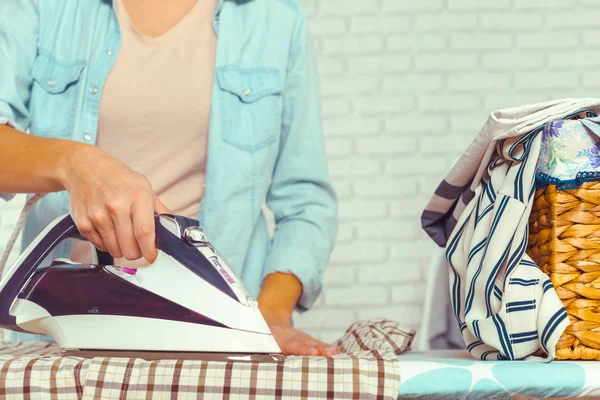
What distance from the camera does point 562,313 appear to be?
2.37 feet

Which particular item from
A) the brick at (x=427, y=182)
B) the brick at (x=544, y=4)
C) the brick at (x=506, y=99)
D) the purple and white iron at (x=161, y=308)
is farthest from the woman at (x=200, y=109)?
the brick at (x=544, y=4)

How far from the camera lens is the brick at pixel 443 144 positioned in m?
2.82

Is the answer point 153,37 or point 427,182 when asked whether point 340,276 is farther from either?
point 153,37

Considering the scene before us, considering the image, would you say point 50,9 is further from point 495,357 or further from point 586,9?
point 586,9

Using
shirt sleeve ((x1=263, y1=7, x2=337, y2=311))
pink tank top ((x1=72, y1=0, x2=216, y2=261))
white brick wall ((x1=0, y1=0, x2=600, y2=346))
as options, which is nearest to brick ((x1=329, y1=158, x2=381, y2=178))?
white brick wall ((x1=0, y1=0, x2=600, y2=346))

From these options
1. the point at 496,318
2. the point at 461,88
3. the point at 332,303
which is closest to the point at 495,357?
A: the point at 496,318

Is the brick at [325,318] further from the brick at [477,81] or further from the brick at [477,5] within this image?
the brick at [477,5]

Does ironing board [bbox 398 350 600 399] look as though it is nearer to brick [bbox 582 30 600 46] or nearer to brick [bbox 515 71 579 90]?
brick [bbox 515 71 579 90]

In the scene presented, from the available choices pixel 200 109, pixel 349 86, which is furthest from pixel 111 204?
pixel 349 86

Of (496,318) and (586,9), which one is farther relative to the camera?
(586,9)

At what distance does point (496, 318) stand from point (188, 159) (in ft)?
2.18

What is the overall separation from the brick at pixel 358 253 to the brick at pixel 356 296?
0.11 meters

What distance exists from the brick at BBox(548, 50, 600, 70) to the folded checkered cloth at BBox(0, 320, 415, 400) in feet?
8.07

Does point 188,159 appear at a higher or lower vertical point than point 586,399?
higher
